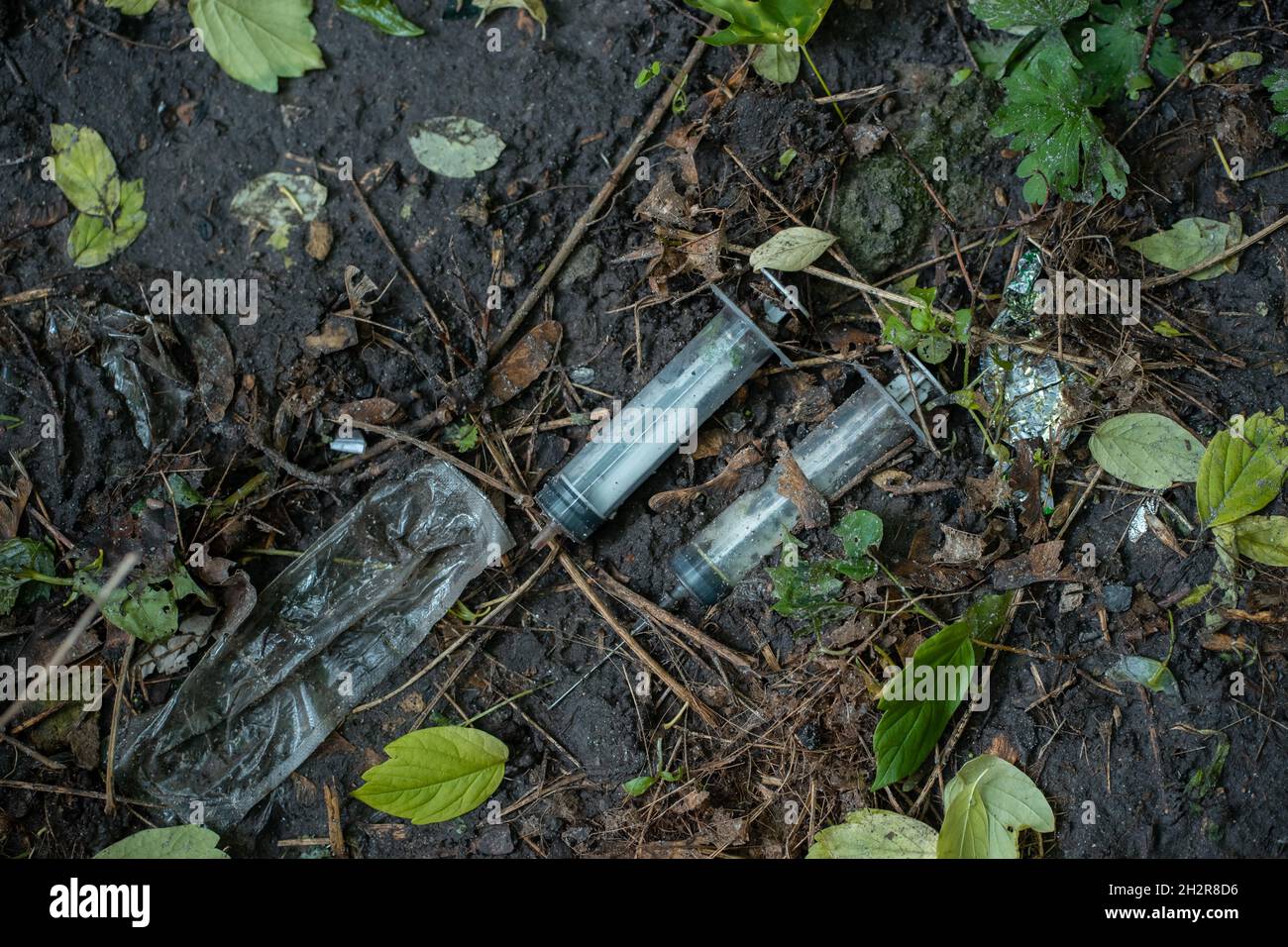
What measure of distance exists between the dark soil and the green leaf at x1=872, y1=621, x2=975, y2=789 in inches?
4.3

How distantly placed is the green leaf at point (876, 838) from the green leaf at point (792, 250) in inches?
59.7

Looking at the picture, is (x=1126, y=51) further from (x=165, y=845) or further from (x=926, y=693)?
(x=165, y=845)

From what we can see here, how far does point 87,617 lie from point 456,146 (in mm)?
1745

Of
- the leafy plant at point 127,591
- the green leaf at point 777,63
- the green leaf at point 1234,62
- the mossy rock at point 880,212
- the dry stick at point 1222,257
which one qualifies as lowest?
the leafy plant at point 127,591

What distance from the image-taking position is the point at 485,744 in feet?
9.21

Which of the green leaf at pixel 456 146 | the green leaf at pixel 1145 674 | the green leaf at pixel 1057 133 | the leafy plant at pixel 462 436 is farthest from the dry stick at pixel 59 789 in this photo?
the green leaf at pixel 1057 133

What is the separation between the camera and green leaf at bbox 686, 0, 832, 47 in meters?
2.70

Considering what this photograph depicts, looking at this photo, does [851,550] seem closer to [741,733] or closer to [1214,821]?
[741,733]

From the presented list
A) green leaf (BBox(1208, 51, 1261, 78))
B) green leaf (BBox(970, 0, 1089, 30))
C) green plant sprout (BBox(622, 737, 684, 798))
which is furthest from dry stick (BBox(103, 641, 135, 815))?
green leaf (BBox(1208, 51, 1261, 78))

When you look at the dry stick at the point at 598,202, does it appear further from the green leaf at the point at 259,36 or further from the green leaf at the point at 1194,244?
the green leaf at the point at 1194,244

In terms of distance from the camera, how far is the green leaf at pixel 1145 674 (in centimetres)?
263

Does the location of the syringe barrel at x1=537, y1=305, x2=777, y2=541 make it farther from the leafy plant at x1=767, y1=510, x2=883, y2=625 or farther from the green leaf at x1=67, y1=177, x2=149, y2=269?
the green leaf at x1=67, y1=177, x2=149, y2=269

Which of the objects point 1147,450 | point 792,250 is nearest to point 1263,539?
point 1147,450

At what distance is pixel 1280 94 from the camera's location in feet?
8.96
